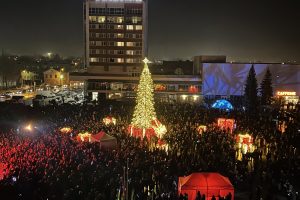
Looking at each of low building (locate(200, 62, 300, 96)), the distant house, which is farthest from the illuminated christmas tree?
the distant house

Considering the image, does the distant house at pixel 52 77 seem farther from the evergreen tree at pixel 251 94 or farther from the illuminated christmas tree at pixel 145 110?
the illuminated christmas tree at pixel 145 110

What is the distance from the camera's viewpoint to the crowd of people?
1116cm

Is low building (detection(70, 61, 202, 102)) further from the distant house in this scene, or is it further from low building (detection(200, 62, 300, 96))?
the distant house

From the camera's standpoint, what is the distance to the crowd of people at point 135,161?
1116 cm

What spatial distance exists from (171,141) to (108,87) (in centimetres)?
2561

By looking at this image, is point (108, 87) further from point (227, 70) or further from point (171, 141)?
point (171, 141)

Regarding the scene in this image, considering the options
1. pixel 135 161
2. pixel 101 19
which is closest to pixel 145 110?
pixel 135 161

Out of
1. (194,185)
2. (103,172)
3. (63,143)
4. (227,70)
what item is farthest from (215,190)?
(227,70)

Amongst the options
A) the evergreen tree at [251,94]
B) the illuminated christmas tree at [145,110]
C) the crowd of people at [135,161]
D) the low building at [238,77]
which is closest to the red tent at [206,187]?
the crowd of people at [135,161]

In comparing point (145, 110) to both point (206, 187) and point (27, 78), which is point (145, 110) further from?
point (27, 78)

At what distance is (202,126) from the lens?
A: 20.5m

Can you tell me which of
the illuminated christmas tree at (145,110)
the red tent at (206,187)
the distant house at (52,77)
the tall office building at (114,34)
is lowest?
the red tent at (206,187)

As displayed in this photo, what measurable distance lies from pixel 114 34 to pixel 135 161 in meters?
43.0

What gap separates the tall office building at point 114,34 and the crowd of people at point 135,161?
3304 centimetres
